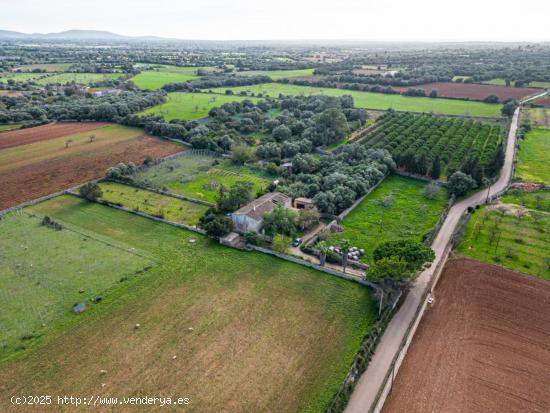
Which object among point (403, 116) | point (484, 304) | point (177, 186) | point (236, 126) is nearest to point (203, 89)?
point (236, 126)

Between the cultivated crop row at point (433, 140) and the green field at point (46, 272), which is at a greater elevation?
the cultivated crop row at point (433, 140)

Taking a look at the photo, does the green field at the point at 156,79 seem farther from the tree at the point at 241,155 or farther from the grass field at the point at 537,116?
the grass field at the point at 537,116

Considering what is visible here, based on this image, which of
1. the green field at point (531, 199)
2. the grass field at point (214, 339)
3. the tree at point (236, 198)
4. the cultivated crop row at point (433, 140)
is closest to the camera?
the grass field at point (214, 339)

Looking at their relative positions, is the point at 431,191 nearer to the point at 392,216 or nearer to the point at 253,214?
the point at 392,216

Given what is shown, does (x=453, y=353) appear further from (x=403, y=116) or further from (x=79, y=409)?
(x=403, y=116)

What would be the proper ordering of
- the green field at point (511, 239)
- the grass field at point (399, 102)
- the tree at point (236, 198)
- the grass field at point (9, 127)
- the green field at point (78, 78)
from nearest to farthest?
1. the green field at point (511, 239)
2. the tree at point (236, 198)
3. the grass field at point (9, 127)
4. the grass field at point (399, 102)
5. the green field at point (78, 78)

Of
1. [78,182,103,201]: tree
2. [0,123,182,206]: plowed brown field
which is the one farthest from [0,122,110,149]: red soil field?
[78,182,103,201]: tree

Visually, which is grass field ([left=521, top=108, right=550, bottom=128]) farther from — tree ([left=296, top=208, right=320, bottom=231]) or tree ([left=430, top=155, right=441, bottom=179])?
tree ([left=296, top=208, right=320, bottom=231])

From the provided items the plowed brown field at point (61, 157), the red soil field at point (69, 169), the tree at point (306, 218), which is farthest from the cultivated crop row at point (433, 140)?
Answer: the red soil field at point (69, 169)
